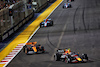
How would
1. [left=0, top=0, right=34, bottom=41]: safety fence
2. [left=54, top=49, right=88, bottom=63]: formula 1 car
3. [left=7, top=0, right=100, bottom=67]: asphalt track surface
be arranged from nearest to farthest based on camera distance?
[left=54, top=49, right=88, bottom=63]: formula 1 car → [left=7, top=0, right=100, bottom=67]: asphalt track surface → [left=0, top=0, right=34, bottom=41]: safety fence

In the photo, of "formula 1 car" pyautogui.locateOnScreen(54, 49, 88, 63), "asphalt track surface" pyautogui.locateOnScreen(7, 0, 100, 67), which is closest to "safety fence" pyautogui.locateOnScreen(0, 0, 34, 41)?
"asphalt track surface" pyautogui.locateOnScreen(7, 0, 100, 67)

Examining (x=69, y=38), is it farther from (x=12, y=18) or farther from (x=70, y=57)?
(x=70, y=57)

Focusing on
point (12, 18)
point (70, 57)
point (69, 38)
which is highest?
point (12, 18)

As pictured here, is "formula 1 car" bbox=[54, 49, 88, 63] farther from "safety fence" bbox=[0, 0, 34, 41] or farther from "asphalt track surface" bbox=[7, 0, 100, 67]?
"safety fence" bbox=[0, 0, 34, 41]

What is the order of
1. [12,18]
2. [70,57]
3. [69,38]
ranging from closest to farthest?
[70,57]
[69,38]
[12,18]

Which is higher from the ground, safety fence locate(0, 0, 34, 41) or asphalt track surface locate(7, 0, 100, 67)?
safety fence locate(0, 0, 34, 41)

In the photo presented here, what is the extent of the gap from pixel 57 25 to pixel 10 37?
33.1 feet

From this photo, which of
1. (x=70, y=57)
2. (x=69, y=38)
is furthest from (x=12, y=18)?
(x=70, y=57)

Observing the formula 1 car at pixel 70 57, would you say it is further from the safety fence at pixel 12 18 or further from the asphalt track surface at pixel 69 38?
the safety fence at pixel 12 18

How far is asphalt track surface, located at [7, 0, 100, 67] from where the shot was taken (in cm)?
2727

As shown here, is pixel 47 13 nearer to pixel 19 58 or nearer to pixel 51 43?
pixel 51 43

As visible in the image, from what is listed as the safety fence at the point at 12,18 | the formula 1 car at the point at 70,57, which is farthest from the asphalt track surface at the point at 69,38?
the safety fence at the point at 12,18

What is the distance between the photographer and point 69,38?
37625mm

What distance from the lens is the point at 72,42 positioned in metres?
35.3
